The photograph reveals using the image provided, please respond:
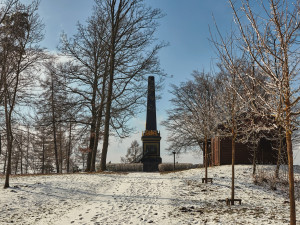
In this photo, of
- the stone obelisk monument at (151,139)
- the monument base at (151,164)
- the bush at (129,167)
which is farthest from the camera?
the stone obelisk monument at (151,139)

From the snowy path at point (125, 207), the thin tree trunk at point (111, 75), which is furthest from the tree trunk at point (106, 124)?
the snowy path at point (125, 207)

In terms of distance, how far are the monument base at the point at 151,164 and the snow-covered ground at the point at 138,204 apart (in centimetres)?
1555

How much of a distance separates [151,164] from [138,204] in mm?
19946

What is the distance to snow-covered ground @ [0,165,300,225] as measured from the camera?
660 centimetres

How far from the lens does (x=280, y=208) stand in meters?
7.89

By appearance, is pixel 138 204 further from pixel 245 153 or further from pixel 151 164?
pixel 151 164

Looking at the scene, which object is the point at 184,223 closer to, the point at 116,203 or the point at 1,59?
the point at 116,203

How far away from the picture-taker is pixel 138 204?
8.16m

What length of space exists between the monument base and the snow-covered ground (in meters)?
15.6

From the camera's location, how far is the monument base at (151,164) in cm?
2753

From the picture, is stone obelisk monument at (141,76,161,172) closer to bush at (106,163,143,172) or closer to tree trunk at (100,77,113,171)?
bush at (106,163,143,172)

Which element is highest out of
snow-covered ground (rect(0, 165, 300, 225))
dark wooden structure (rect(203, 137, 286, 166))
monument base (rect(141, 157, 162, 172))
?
dark wooden structure (rect(203, 137, 286, 166))

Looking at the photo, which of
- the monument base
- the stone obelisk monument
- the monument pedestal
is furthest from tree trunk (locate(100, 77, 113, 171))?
the monument pedestal

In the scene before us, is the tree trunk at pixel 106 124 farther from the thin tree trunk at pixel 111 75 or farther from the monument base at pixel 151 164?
the monument base at pixel 151 164
